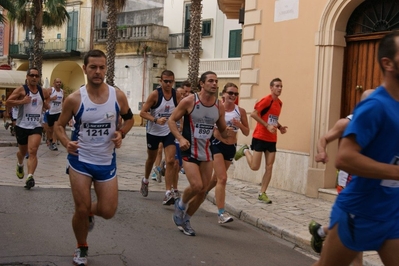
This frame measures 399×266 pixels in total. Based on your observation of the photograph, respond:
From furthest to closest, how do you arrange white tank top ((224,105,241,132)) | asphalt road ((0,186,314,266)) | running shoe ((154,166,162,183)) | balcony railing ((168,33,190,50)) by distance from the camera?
balcony railing ((168,33,190,50)) → running shoe ((154,166,162,183)) → white tank top ((224,105,241,132)) → asphalt road ((0,186,314,266))

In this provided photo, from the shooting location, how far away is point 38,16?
3191cm

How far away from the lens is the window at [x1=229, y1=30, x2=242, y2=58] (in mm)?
33531

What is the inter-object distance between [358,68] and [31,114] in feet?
18.4

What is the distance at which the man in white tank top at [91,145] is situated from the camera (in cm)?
530

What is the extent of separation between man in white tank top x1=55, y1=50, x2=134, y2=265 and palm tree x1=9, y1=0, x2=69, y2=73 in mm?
27422

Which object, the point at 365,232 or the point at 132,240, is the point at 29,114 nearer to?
the point at 132,240

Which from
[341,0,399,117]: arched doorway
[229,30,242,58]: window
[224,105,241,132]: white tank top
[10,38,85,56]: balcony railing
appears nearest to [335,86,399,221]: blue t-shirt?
[224,105,241,132]: white tank top

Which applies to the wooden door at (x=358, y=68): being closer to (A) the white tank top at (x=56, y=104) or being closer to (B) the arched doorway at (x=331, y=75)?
(B) the arched doorway at (x=331, y=75)

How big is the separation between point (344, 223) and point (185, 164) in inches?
147

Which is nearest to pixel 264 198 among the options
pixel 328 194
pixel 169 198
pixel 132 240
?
pixel 328 194

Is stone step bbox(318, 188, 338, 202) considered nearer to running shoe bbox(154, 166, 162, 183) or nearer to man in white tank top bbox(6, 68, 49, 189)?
running shoe bbox(154, 166, 162, 183)

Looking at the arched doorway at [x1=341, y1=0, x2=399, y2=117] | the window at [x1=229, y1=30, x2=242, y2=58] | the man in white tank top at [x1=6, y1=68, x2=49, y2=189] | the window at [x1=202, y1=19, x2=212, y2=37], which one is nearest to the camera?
the man in white tank top at [x1=6, y1=68, x2=49, y2=189]

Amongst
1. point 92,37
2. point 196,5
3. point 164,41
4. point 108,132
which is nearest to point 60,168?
point 108,132

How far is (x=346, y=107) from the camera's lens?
34.5ft
